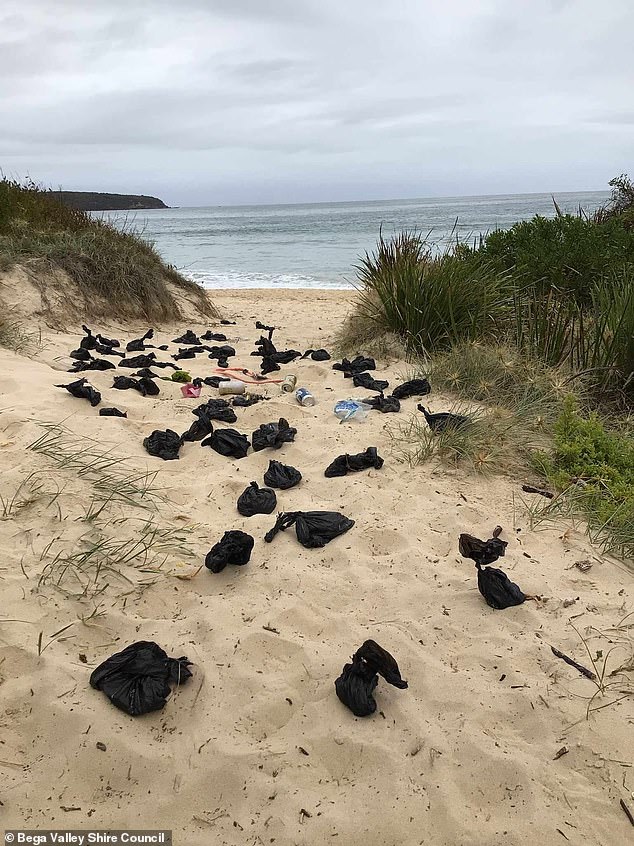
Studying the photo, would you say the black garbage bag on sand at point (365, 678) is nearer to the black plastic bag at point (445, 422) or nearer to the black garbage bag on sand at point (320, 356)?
the black plastic bag at point (445, 422)

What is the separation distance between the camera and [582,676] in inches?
71.2

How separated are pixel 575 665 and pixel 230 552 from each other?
124cm

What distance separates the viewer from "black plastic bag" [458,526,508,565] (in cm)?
225

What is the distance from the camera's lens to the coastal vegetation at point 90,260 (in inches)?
267

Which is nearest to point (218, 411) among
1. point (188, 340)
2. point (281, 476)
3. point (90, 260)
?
point (281, 476)

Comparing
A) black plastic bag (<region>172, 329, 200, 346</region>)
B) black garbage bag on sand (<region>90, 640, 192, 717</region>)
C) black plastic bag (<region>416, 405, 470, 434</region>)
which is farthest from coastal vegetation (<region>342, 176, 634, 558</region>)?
black garbage bag on sand (<region>90, 640, 192, 717</region>)

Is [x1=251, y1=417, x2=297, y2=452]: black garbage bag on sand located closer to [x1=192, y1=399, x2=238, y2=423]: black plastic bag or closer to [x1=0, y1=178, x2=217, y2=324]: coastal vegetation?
[x1=192, y1=399, x2=238, y2=423]: black plastic bag

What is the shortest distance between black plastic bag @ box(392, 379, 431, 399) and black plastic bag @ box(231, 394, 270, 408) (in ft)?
3.31

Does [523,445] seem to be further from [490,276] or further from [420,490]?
[490,276]

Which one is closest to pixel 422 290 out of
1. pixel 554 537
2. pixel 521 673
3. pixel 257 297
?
pixel 554 537

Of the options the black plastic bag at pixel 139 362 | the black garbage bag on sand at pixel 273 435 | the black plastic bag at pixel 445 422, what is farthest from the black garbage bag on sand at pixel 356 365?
the black plastic bag at pixel 139 362

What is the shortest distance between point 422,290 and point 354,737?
13.9 ft

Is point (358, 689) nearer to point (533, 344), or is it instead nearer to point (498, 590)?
point (498, 590)

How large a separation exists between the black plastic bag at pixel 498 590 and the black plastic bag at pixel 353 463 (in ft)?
3.54
